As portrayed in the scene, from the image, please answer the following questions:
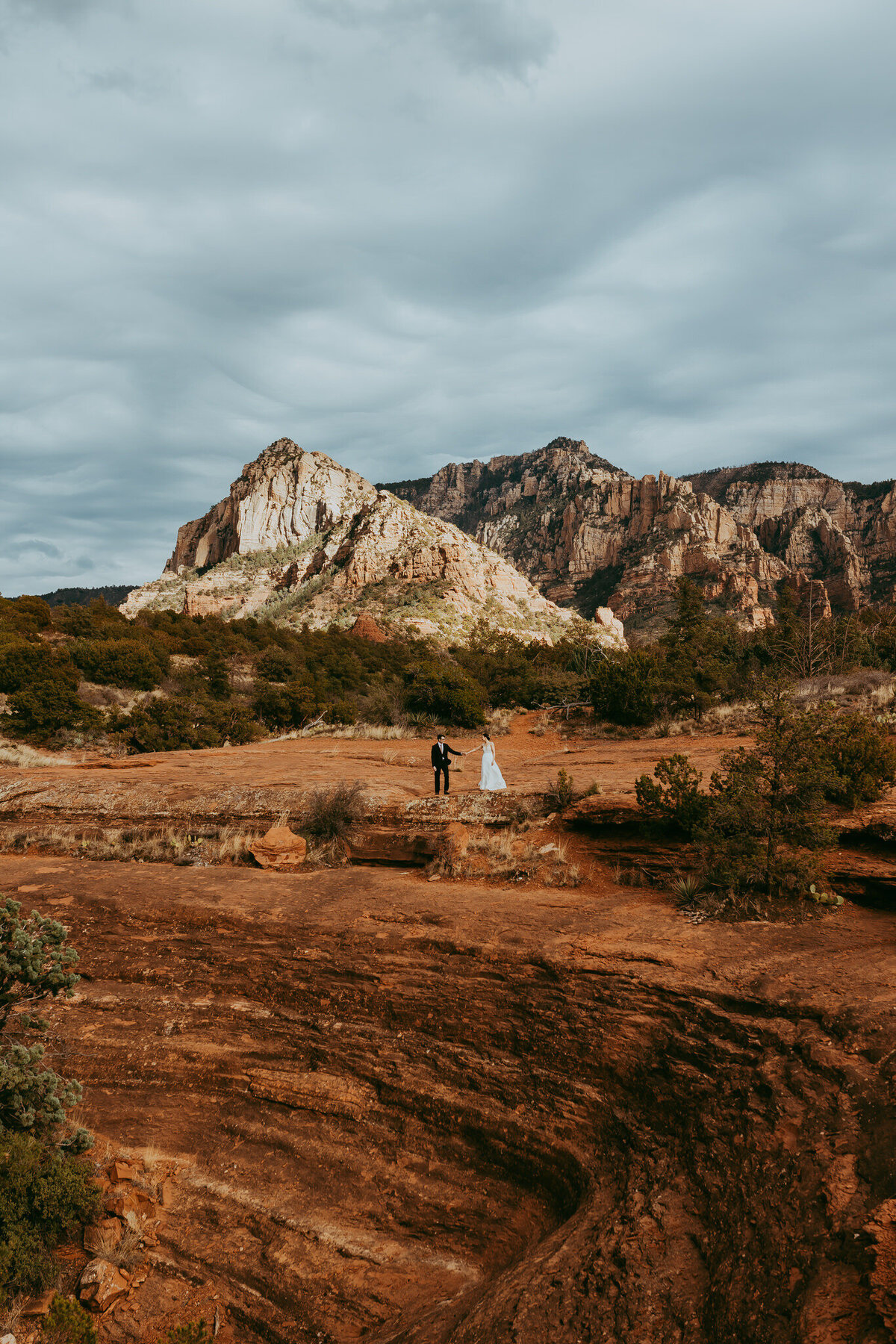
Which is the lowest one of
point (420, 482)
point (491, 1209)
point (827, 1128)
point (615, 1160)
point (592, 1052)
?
point (491, 1209)

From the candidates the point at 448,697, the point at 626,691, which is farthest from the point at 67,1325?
the point at 448,697

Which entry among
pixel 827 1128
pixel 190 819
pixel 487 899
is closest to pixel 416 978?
pixel 487 899

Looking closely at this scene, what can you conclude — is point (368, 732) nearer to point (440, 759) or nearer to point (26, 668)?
point (440, 759)

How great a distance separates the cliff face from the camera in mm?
96194

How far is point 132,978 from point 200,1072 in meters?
1.77

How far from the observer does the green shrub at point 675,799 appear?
9.03 metres

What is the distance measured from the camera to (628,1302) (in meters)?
3.96

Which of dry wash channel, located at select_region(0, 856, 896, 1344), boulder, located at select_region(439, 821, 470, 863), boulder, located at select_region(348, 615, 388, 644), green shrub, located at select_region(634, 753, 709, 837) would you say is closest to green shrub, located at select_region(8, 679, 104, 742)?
dry wash channel, located at select_region(0, 856, 896, 1344)

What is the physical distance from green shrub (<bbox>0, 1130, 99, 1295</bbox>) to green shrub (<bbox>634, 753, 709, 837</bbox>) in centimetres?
787

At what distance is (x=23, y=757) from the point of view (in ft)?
64.6

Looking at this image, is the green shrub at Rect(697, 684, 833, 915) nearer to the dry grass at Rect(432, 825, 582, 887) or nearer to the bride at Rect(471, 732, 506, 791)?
the dry grass at Rect(432, 825, 582, 887)

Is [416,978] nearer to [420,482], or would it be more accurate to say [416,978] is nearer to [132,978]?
[132,978]

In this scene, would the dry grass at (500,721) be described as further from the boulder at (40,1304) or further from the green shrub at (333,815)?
the boulder at (40,1304)

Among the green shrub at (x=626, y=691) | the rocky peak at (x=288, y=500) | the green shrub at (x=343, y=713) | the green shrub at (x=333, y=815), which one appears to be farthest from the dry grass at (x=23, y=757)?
the rocky peak at (x=288, y=500)
